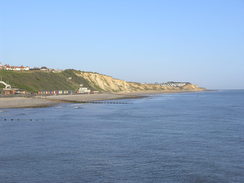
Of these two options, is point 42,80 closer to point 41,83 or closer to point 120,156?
point 41,83

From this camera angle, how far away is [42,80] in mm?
139250

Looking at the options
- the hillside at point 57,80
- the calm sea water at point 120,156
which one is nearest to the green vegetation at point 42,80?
the hillside at point 57,80

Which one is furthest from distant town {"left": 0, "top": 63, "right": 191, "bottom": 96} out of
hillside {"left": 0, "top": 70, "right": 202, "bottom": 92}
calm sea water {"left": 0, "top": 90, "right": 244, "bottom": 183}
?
calm sea water {"left": 0, "top": 90, "right": 244, "bottom": 183}

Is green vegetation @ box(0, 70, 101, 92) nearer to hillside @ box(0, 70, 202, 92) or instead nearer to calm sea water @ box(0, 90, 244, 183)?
hillside @ box(0, 70, 202, 92)

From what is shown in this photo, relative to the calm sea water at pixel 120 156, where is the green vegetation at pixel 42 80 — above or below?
above

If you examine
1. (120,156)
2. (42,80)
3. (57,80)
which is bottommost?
(120,156)

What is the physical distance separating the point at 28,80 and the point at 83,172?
116m

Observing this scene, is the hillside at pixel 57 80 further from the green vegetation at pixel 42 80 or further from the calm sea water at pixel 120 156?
the calm sea water at pixel 120 156

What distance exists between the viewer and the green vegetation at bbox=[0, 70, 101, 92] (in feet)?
399

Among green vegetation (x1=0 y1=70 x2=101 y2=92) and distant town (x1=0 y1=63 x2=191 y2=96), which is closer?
distant town (x1=0 y1=63 x2=191 y2=96)

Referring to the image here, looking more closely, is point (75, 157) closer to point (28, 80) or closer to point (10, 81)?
point (10, 81)

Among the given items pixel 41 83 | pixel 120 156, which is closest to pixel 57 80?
pixel 41 83

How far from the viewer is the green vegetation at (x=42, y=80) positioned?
12160cm

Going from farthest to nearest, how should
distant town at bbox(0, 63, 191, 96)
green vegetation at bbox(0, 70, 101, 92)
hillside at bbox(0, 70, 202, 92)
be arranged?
hillside at bbox(0, 70, 202, 92) < green vegetation at bbox(0, 70, 101, 92) < distant town at bbox(0, 63, 191, 96)
